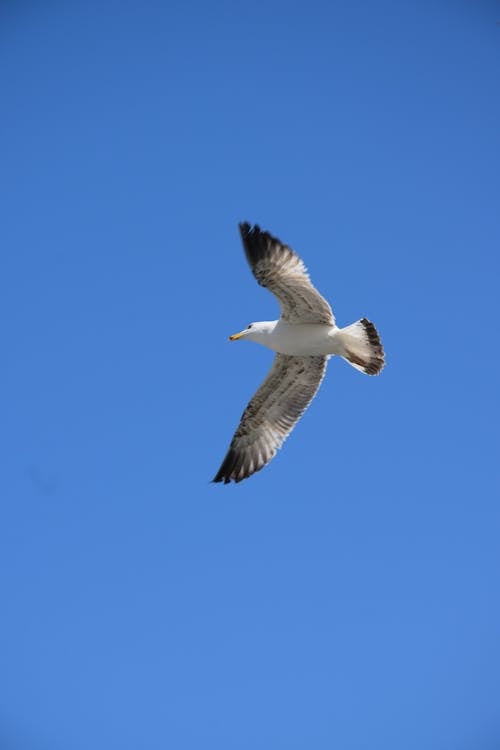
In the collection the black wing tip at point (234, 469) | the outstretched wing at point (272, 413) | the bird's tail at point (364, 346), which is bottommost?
the black wing tip at point (234, 469)

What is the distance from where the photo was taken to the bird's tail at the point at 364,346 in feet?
36.8

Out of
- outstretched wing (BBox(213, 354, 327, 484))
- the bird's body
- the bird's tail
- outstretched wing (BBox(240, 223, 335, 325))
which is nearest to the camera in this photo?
outstretched wing (BBox(240, 223, 335, 325))

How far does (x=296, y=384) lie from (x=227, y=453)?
4.12 feet

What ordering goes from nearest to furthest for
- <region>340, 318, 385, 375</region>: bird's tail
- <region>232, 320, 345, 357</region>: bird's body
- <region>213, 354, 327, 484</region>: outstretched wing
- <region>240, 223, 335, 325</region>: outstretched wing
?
<region>240, 223, 335, 325</region>: outstretched wing → <region>340, 318, 385, 375</region>: bird's tail → <region>232, 320, 345, 357</region>: bird's body → <region>213, 354, 327, 484</region>: outstretched wing

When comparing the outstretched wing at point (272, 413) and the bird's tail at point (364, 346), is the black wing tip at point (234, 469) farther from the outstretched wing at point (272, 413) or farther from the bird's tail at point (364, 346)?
the bird's tail at point (364, 346)

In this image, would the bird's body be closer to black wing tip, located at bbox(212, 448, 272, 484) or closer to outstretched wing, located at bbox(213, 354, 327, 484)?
outstretched wing, located at bbox(213, 354, 327, 484)

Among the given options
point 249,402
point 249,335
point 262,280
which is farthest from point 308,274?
point 249,402

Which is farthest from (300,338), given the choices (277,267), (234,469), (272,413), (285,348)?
(234,469)

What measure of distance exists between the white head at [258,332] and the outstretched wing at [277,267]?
2.04 feet

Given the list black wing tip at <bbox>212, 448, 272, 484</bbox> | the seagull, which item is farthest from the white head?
black wing tip at <bbox>212, 448, 272, 484</bbox>

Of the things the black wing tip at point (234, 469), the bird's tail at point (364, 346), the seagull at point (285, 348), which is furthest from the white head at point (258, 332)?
the black wing tip at point (234, 469)

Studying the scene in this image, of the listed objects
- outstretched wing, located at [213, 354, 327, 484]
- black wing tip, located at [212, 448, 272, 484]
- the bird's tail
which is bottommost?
black wing tip, located at [212, 448, 272, 484]

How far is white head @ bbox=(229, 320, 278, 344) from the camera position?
38.0ft

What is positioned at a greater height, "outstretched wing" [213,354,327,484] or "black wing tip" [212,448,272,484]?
"outstretched wing" [213,354,327,484]
